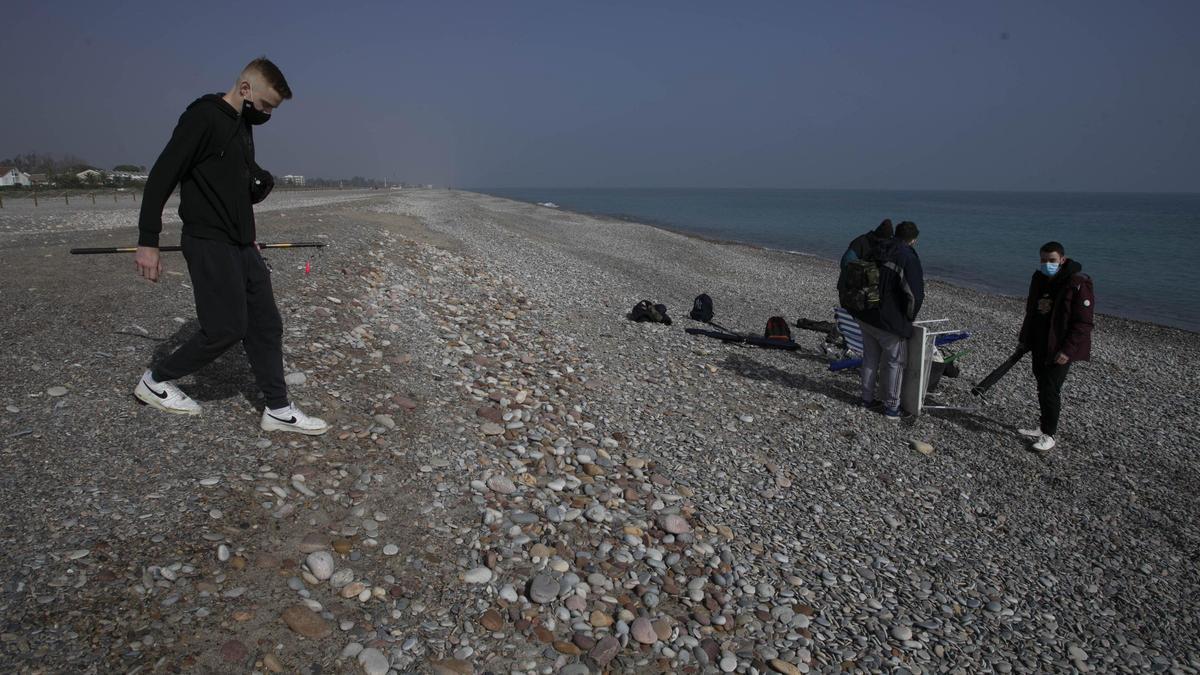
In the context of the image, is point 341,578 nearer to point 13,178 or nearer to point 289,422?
point 289,422

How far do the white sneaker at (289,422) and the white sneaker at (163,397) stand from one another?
1.92ft

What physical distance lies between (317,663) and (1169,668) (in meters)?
5.46

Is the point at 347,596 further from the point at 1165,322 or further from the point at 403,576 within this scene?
the point at 1165,322

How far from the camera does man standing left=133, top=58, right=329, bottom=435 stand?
14.3ft

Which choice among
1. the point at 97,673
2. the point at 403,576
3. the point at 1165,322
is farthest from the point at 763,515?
the point at 1165,322

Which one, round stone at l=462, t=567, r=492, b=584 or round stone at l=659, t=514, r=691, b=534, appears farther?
round stone at l=659, t=514, r=691, b=534

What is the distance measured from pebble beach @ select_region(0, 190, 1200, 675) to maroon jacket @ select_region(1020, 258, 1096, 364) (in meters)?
1.34

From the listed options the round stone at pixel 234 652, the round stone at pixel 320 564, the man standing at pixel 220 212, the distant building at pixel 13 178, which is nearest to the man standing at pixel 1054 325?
the round stone at pixel 320 564

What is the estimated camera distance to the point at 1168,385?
1219cm

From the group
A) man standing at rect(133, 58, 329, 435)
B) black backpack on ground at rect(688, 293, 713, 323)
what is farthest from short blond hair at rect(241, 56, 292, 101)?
black backpack on ground at rect(688, 293, 713, 323)

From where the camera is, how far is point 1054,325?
295 inches

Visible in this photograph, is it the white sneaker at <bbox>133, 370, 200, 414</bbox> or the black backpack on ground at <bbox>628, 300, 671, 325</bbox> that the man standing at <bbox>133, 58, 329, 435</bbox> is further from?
the black backpack on ground at <bbox>628, 300, 671, 325</bbox>

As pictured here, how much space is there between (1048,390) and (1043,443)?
67cm

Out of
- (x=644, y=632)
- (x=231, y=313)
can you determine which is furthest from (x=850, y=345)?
(x=231, y=313)
